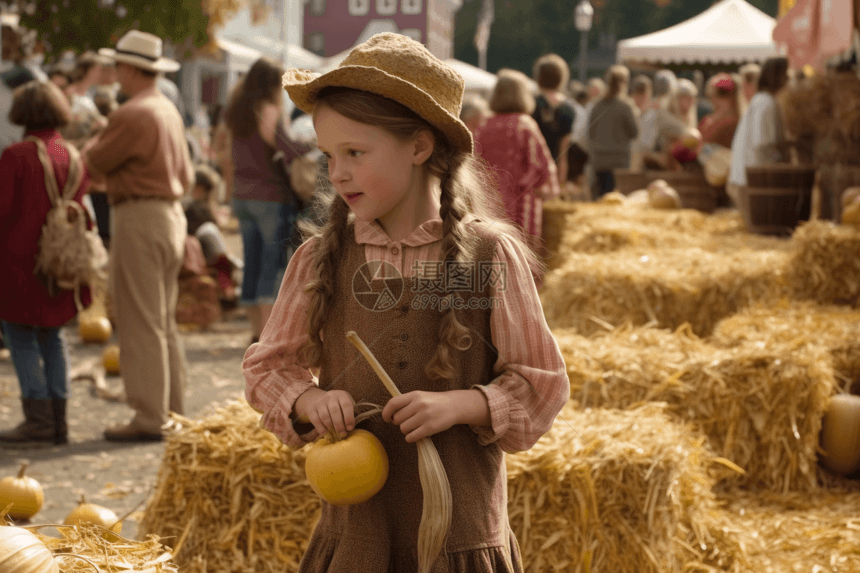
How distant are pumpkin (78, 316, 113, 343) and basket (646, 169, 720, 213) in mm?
5843

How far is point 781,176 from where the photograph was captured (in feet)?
25.6

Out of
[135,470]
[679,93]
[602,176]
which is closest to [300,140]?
[135,470]

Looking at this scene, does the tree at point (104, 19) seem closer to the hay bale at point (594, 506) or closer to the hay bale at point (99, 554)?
the hay bale at point (594, 506)

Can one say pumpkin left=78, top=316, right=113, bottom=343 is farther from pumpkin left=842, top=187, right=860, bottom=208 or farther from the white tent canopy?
the white tent canopy

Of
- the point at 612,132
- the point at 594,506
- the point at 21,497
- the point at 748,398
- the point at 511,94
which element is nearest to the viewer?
the point at 594,506

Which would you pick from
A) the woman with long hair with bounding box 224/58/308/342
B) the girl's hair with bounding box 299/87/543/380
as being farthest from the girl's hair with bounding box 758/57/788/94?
the girl's hair with bounding box 299/87/543/380

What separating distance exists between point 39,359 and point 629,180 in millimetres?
7846

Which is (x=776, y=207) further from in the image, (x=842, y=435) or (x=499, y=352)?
→ (x=499, y=352)

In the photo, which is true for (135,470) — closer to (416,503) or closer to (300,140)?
(300,140)

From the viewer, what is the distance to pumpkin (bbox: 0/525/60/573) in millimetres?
1769

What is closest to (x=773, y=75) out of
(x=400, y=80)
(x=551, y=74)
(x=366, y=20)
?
(x=551, y=74)

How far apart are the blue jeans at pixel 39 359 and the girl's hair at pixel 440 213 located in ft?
12.0

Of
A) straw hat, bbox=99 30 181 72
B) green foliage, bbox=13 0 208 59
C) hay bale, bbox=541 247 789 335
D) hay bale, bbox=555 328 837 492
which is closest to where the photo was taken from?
hay bale, bbox=555 328 837 492

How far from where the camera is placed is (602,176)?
453 inches
